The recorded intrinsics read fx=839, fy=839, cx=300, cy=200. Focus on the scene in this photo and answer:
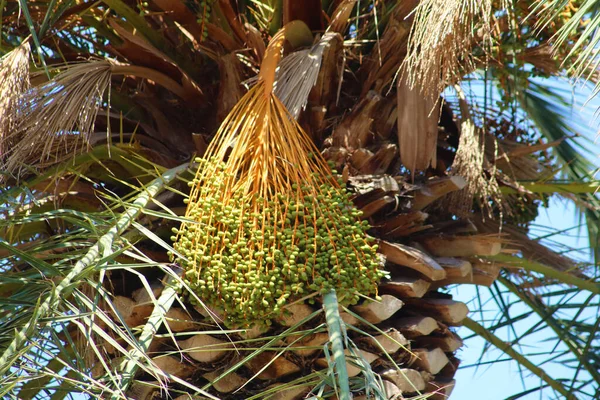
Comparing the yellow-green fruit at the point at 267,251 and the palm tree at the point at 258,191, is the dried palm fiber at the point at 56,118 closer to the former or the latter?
the palm tree at the point at 258,191

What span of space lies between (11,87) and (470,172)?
1530mm

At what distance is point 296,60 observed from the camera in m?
2.81

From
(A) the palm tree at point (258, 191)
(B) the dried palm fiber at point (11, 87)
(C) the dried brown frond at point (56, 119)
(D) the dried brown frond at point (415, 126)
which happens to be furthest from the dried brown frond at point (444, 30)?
(B) the dried palm fiber at point (11, 87)

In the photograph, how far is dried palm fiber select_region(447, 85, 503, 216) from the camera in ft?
9.59

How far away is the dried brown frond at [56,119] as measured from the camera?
2574 mm

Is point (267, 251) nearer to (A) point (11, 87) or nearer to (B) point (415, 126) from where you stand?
(B) point (415, 126)

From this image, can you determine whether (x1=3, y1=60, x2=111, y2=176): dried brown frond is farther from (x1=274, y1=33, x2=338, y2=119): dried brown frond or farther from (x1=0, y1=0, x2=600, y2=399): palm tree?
(x1=274, y1=33, x2=338, y2=119): dried brown frond

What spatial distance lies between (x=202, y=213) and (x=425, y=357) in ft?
2.77

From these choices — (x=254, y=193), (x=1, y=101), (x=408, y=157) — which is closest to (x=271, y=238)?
(x=254, y=193)

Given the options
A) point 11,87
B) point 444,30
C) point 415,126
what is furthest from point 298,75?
point 11,87

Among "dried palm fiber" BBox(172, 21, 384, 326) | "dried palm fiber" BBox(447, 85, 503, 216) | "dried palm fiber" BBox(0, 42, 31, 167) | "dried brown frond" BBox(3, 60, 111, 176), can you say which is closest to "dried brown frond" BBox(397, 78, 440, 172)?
"dried palm fiber" BBox(447, 85, 503, 216)

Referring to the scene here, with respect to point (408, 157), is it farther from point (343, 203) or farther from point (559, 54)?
point (559, 54)

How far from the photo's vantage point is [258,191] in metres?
2.48

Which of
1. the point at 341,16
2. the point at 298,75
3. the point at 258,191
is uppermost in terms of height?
the point at 341,16
